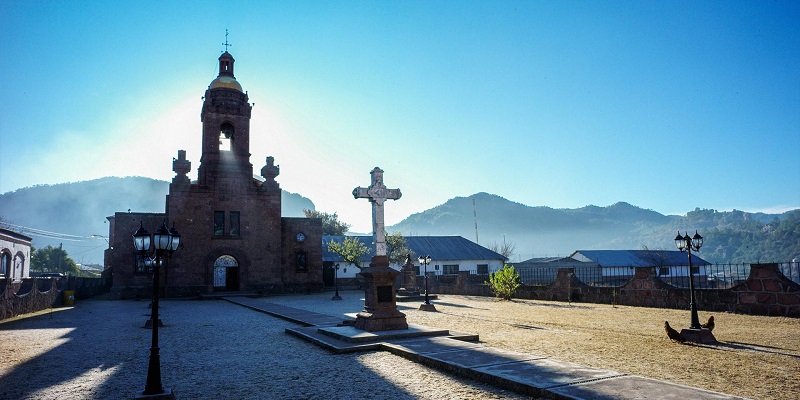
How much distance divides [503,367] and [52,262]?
85224 mm

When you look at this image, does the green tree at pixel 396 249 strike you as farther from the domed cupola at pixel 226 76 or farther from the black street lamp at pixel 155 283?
the black street lamp at pixel 155 283

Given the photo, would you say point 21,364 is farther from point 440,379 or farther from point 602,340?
point 602,340

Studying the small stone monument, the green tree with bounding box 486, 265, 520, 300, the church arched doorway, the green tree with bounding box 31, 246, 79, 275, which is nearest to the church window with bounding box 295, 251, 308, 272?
the church arched doorway

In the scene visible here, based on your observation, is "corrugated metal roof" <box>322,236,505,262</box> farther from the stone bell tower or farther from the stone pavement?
the stone pavement

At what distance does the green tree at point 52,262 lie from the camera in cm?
7388

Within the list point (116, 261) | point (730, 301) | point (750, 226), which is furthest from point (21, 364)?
point (750, 226)

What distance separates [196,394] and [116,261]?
28.5 m

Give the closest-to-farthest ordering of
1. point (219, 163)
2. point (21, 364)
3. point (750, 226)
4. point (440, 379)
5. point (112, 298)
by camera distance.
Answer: point (440, 379), point (21, 364), point (112, 298), point (219, 163), point (750, 226)

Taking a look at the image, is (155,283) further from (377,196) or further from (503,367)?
(377,196)

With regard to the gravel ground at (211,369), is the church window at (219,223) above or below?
above

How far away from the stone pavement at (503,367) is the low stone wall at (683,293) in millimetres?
10941

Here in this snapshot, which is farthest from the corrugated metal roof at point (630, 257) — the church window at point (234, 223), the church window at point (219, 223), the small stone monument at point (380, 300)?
the small stone monument at point (380, 300)

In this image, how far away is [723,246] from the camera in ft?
543

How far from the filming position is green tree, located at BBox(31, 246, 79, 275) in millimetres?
73875
